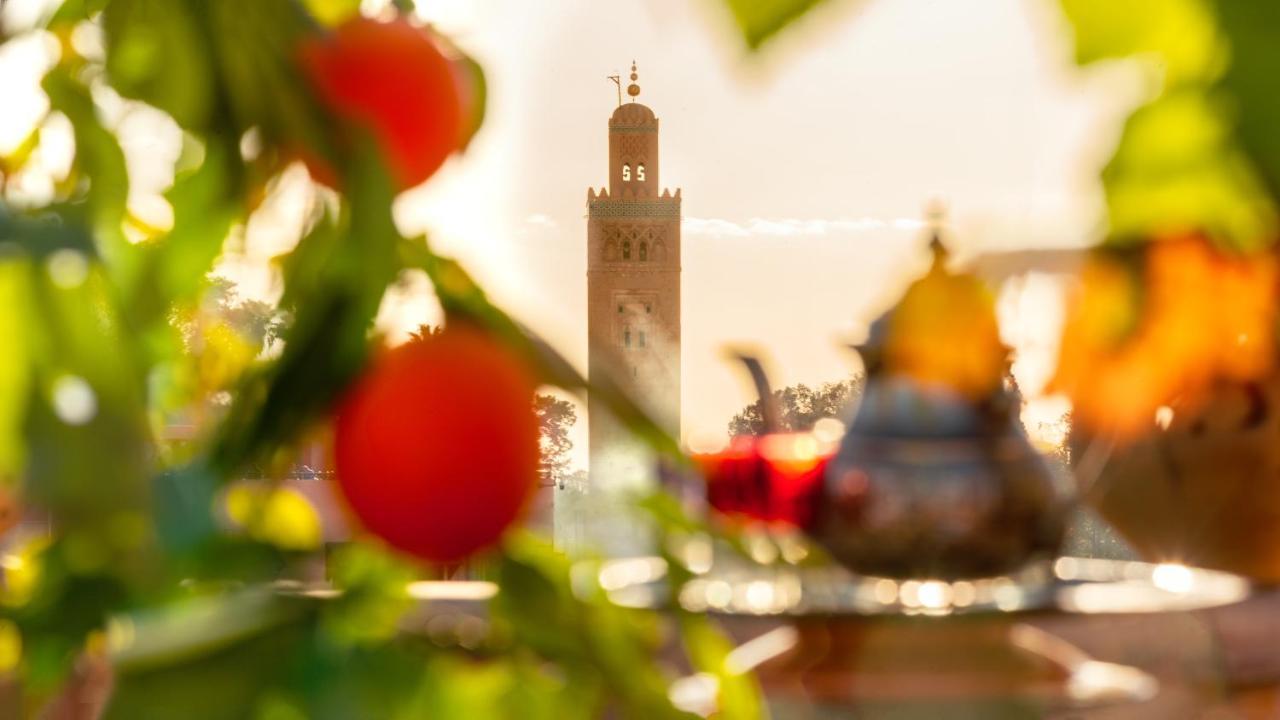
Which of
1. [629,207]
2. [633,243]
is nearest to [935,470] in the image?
[629,207]

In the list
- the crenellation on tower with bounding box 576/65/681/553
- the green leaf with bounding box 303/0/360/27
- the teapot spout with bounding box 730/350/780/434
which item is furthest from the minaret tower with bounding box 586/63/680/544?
the green leaf with bounding box 303/0/360/27

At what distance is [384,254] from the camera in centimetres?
21

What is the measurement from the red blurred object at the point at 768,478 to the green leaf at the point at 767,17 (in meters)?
1.32

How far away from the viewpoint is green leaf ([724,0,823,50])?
149mm

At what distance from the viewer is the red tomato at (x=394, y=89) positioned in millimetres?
245

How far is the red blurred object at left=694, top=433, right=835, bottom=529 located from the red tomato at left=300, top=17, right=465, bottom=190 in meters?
1.21

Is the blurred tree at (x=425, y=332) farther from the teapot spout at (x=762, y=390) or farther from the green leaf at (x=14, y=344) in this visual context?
the teapot spout at (x=762, y=390)

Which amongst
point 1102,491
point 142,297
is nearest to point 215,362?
point 142,297

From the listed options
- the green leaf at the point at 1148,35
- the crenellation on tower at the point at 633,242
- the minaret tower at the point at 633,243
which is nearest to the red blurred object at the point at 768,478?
the green leaf at the point at 1148,35

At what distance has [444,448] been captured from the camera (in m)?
0.22

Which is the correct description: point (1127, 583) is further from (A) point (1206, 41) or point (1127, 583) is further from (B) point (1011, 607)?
(A) point (1206, 41)

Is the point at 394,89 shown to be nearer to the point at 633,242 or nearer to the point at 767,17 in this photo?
the point at 767,17

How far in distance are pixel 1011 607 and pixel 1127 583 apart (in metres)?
0.40

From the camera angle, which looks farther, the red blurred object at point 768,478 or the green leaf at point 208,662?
→ the red blurred object at point 768,478
